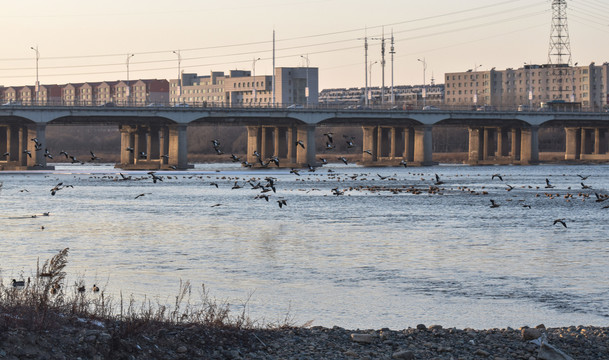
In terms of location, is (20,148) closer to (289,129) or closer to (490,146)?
(289,129)

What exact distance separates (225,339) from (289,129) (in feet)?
424

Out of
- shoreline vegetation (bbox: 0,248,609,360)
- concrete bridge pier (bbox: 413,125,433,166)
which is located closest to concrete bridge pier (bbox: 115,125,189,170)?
concrete bridge pier (bbox: 413,125,433,166)

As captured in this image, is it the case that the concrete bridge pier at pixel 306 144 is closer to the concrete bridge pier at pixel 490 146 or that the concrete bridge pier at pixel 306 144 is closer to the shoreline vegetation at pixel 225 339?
the concrete bridge pier at pixel 490 146

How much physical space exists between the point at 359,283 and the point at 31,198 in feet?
144

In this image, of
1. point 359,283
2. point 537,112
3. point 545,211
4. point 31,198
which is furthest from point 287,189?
point 537,112

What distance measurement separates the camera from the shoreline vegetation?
1387 centimetres

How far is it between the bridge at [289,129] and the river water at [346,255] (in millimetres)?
62391

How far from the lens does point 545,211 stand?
51469 millimetres

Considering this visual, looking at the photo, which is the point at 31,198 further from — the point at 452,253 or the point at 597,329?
the point at 597,329

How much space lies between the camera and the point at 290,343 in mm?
15680

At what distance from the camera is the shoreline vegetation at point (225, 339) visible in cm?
1387

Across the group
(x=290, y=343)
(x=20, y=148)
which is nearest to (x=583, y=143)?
(x=20, y=148)

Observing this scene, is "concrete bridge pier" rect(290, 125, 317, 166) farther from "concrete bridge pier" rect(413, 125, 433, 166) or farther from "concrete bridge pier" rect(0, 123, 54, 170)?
"concrete bridge pier" rect(0, 123, 54, 170)

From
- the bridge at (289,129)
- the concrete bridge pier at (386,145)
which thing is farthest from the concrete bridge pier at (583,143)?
the concrete bridge pier at (386,145)
